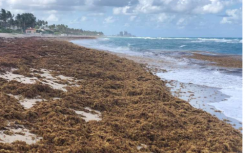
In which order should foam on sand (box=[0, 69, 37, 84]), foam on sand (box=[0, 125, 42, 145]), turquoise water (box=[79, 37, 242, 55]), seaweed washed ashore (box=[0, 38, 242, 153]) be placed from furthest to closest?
turquoise water (box=[79, 37, 242, 55]), foam on sand (box=[0, 69, 37, 84]), seaweed washed ashore (box=[0, 38, 242, 153]), foam on sand (box=[0, 125, 42, 145])

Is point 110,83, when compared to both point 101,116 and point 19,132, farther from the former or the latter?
point 19,132

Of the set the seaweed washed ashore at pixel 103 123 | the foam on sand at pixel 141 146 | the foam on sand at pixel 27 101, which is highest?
the foam on sand at pixel 27 101

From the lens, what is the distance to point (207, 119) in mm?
7000

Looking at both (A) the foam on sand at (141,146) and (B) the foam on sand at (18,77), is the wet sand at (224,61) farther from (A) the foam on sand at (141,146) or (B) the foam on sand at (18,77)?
(A) the foam on sand at (141,146)

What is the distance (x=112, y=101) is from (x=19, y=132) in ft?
11.3

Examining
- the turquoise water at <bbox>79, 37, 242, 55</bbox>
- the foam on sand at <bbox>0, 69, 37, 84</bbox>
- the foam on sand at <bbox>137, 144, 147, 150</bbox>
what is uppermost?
the turquoise water at <bbox>79, 37, 242, 55</bbox>

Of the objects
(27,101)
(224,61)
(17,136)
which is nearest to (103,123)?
(17,136)

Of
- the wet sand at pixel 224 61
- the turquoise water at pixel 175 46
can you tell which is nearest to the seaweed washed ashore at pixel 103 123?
the wet sand at pixel 224 61

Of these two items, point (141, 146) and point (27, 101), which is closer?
point (141, 146)

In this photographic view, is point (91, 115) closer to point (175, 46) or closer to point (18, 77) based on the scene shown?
point (18, 77)

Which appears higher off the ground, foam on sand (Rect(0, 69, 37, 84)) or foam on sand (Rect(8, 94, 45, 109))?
foam on sand (Rect(0, 69, 37, 84))

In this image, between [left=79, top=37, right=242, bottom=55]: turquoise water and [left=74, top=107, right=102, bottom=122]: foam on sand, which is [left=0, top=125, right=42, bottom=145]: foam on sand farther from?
[left=79, top=37, right=242, bottom=55]: turquoise water

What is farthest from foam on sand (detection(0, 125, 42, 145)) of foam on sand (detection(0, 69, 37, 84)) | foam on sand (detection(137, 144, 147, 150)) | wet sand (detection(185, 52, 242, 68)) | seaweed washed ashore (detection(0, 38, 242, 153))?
wet sand (detection(185, 52, 242, 68))

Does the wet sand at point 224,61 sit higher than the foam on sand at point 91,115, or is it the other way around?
the wet sand at point 224,61
